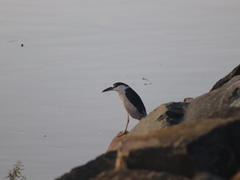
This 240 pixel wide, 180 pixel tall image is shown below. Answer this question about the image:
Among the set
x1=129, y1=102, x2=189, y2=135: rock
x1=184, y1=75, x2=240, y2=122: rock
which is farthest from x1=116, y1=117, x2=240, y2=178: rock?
x1=129, y1=102, x2=189, y2=135: rock

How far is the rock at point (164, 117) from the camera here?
9914mm

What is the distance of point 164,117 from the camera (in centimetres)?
996

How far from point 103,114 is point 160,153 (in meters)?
10.3

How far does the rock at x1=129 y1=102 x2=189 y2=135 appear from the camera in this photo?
9914mm

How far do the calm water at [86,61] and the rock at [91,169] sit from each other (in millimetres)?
6592

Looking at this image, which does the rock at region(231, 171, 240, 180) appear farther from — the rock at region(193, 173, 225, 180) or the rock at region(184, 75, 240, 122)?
the rock at region(184, 75, 240, 122)

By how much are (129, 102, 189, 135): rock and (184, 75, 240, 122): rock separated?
0.38 feet

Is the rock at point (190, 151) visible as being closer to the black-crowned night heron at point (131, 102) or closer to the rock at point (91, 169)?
the rock at point (91, 169)

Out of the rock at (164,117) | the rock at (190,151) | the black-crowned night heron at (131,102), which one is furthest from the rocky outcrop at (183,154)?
the black-crowned night heron at (131,102)

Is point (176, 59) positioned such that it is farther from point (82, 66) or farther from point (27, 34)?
point (27, 34)

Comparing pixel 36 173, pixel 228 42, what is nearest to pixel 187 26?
pixel 228 42

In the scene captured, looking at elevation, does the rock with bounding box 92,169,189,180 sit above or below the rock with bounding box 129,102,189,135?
below

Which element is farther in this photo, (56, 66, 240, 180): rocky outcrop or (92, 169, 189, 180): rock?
(56, 66, 240, 180): rocky outcrop

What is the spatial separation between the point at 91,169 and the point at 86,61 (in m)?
11.7
